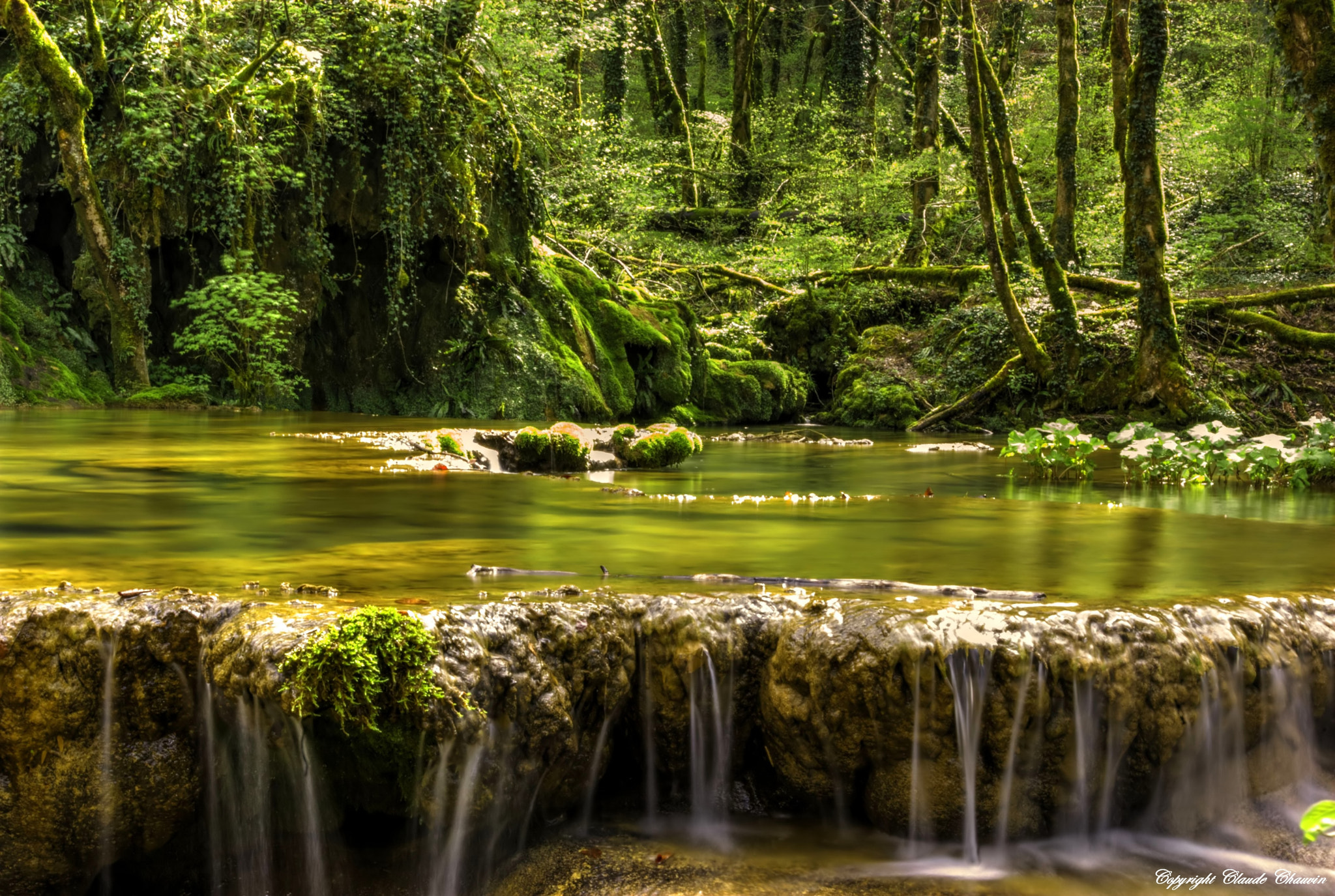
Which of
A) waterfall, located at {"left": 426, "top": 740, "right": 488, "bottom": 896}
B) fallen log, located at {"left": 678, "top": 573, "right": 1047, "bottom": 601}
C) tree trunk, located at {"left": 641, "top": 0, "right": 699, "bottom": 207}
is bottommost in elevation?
waterfall, located at {"left": 426, "top": 740, "right": 488, "bottom": 896}

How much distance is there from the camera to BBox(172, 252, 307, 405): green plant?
12.8 m

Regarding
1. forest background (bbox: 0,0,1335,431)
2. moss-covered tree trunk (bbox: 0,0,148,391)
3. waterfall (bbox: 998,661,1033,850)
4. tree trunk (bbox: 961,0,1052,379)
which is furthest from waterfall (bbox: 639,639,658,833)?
tree trunk (bbox: 961,0,1052,379)

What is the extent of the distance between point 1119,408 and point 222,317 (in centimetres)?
1289

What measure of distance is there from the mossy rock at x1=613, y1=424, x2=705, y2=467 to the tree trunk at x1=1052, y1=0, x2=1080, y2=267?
11.8 m

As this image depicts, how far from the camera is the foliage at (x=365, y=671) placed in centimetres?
283

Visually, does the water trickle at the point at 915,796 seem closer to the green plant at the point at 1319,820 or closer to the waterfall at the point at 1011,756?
the waterfall at the point at 1011,756

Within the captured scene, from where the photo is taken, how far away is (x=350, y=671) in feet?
9.30

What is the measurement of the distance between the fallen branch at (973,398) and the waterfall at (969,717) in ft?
44.7

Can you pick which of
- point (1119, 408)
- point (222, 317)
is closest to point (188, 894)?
point (222, 317)

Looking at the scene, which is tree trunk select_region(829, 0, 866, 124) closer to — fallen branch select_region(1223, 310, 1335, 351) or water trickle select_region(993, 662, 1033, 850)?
fallen branch select_region(1223, 310, 1335, 351)

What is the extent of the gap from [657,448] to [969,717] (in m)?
6.79

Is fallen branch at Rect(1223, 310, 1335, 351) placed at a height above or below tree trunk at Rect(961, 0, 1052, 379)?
below

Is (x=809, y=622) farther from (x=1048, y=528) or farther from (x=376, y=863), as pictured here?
(x=1048, y=528)

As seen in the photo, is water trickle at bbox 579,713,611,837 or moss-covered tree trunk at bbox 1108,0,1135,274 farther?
moss-covered tree trunk at bbox 1108,0,1135,274
